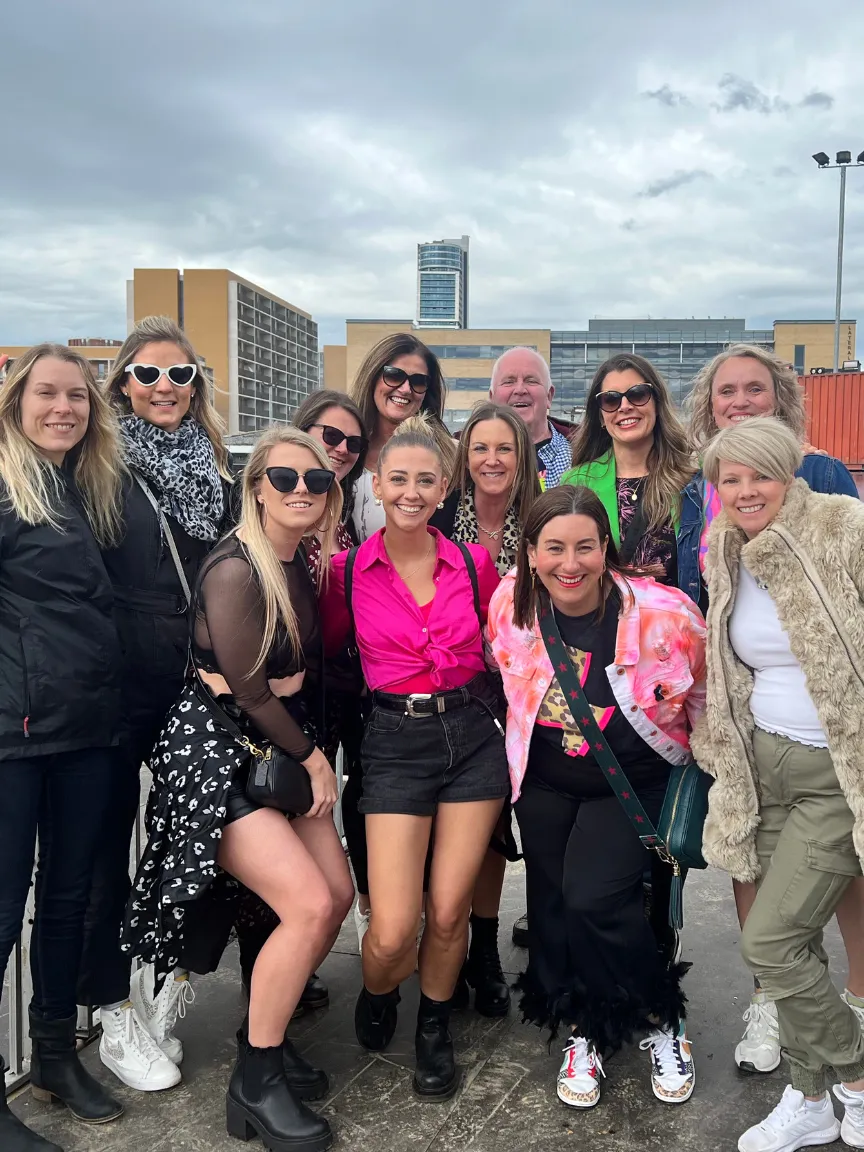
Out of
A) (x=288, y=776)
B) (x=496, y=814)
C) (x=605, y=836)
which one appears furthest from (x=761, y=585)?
(x=288, y=776)

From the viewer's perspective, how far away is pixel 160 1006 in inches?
135

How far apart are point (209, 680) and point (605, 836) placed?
1.44 meters

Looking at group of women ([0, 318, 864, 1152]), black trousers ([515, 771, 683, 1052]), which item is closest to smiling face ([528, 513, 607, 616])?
group of women ([0, 318, 864, 1152])

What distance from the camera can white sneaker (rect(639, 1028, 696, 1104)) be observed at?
123 inches

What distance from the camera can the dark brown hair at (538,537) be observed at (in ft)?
10.4

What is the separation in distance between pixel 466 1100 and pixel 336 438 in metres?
2.58

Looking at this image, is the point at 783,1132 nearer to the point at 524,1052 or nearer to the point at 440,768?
the point at 524,1052

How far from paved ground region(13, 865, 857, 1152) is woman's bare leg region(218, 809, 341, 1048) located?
424 mm

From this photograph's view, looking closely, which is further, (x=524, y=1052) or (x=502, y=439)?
(x=502, y=439)

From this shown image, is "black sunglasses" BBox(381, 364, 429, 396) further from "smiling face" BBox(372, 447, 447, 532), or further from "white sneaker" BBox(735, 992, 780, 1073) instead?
"white sneaker" BBox(735, 992, 780, 1073)

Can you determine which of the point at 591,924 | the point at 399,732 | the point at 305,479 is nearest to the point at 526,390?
the point at 305,479

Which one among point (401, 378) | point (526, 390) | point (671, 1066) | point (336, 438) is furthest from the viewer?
point (526, 390)

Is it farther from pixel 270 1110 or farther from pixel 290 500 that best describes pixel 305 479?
pixel 270 1110

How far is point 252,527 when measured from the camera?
10.4ft
